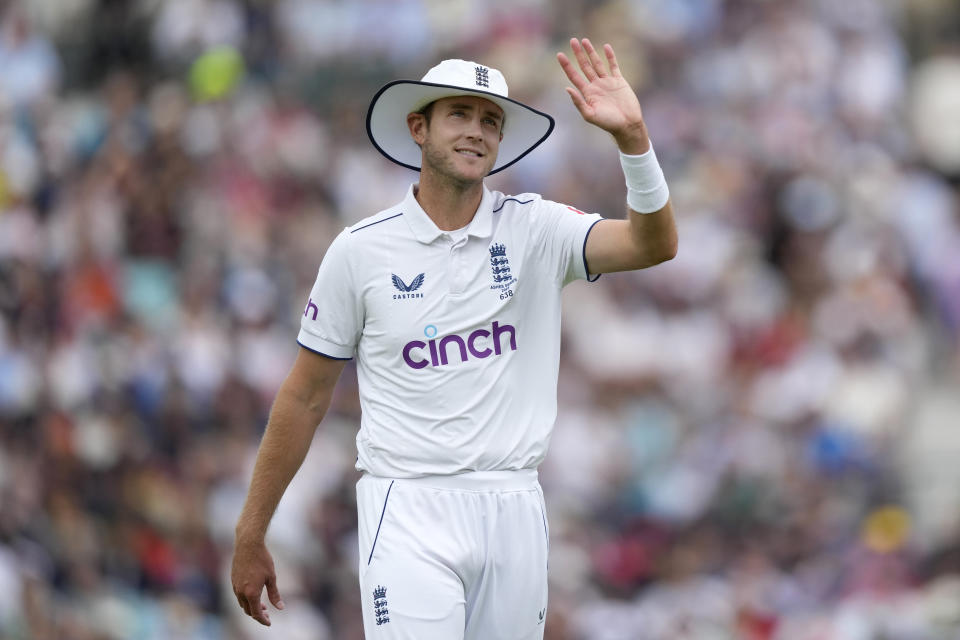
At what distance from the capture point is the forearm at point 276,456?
5.68 metres

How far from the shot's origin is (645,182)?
17.0ft

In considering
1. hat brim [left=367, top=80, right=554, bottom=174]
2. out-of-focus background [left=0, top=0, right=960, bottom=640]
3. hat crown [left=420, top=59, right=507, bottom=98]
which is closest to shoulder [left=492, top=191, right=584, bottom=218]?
hat brim [left=367, top=80, right=554, bottom=174]

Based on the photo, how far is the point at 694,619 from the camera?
1062 centimetres

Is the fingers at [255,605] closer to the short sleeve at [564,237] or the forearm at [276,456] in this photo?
the forearm at [276,456]

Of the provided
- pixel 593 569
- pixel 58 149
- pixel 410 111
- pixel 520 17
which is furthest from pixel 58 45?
pixel 410 111

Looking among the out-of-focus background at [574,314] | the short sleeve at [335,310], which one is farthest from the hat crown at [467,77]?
the out-of-focus background at [574,314]

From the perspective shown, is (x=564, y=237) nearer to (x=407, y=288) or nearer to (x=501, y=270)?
(x=501, y=270)

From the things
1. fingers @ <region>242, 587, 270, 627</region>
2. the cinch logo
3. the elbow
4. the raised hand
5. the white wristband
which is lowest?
fingers @ <region>242, 587, 270, 627</region>

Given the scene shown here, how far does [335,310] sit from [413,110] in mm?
762

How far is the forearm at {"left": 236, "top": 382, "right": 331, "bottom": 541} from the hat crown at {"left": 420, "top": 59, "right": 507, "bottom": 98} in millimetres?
1197

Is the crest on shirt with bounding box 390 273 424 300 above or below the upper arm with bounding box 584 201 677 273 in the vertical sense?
below

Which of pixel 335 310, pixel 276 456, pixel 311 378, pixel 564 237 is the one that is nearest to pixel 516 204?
pixel 564 237

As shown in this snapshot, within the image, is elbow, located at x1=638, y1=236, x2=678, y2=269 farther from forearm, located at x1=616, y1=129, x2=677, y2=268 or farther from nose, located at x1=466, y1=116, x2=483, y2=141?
nose, located at x1=466, y1=116, x2=483, y2=141

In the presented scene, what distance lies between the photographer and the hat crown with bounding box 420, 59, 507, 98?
5.43m
